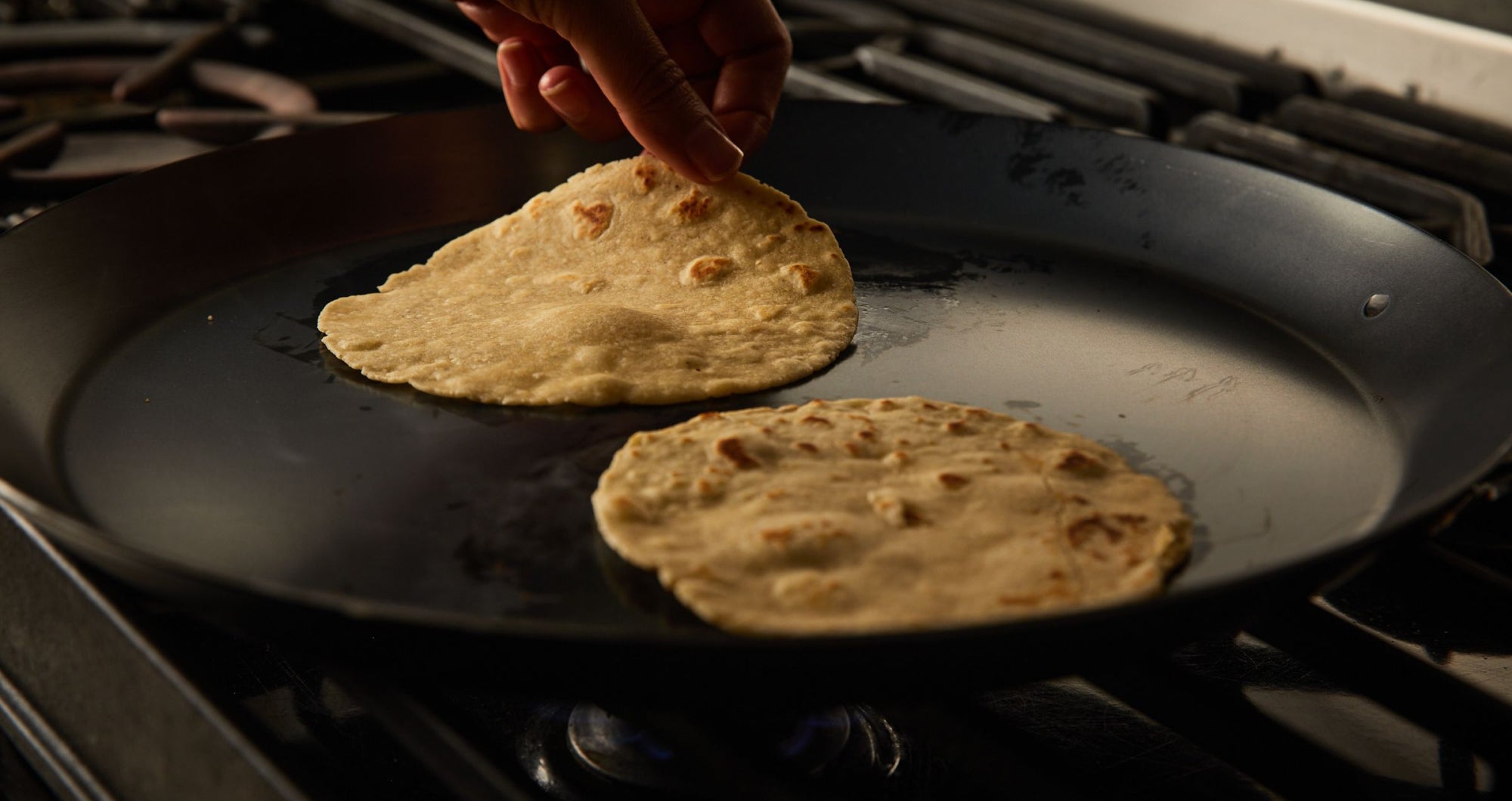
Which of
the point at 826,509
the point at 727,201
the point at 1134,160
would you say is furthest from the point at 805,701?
the point at 1134,160

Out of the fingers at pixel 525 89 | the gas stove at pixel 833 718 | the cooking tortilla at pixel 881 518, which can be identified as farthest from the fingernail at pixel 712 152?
the gas stove at pixel 833 718

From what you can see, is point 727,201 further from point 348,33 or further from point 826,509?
point 348,33

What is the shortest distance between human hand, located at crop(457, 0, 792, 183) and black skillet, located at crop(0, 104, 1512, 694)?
0.08 m

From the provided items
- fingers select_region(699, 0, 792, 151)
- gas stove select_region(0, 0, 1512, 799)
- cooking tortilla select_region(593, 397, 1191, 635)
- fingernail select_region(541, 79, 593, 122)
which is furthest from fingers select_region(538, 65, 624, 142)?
gas stove select_region(0, 0, 1512, 799)

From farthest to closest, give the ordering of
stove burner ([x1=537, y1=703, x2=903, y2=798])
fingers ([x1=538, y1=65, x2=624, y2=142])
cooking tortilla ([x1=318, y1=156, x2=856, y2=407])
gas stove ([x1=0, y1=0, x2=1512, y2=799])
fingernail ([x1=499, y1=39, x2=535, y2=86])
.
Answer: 1. fingernail ([x1=499, y1=39, x2=535, y2=86])
2. fingers ([x1=538, y1=65, x2=624, y2=142])
3. cooking tortilla ([x1=318, y1=156, x2=856, y2=407])
4. stove burner ([x1=537, y1=703, x2=903, y2=798])
5. gas stove ([x1=0, y1=0, x2=1512, y2=799])

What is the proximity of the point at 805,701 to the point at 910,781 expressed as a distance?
13.6 inches

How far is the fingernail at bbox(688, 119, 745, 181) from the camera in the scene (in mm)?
1708

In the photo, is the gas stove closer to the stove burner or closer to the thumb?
the stove burner

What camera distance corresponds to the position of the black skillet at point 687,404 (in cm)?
90

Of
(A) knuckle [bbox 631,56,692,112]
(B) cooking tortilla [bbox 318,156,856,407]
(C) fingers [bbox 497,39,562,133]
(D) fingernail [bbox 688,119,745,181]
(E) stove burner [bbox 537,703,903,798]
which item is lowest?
(E) stove burner [bbox 537,703,903,798]

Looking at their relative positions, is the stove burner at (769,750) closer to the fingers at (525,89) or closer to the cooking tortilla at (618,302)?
the cooking tortilla at (618,302)

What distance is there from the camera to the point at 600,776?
1216 millimetres

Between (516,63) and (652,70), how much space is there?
478 mm

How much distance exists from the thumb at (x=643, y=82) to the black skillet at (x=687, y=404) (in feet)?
0.84
